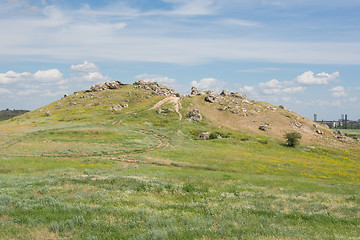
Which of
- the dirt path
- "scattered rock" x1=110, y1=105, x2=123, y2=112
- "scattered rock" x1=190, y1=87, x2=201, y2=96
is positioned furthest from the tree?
"scattered rock" x1=110, y1=105, x2=123, y2=112

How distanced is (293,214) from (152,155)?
37512 millimetres

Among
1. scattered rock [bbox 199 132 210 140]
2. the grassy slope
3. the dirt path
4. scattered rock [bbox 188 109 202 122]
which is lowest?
the grassy slope

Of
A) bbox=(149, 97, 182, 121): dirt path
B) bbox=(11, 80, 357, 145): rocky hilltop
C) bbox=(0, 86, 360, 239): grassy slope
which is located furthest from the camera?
bbox=(149, 97, 182, 121): dirt path

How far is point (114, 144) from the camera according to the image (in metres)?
62.2

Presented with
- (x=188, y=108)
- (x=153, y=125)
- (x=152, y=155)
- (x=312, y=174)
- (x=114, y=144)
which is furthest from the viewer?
(x=188, y=108)

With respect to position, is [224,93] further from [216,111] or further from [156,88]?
[156,88]

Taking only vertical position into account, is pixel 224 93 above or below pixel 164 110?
above

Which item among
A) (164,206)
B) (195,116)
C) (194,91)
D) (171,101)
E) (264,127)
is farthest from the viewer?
(194,91)

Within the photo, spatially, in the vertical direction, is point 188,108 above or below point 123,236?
above

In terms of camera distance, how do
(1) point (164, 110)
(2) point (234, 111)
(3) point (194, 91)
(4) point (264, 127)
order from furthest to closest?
(3) point (194, 91) → (2) point (234, 111) → (1) point (164, 110) → (4) point (264, 127)

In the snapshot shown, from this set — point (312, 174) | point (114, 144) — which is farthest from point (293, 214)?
point (114, 144)

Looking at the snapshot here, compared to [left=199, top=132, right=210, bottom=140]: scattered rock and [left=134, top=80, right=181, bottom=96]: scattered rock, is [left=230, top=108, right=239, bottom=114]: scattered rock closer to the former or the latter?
[left=199, top=132, right=210, bottom=140]: scattered rock

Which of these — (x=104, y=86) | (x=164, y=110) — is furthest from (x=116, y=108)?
(x=104, y=86)

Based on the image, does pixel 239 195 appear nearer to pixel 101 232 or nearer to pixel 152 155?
pixel 101 232
